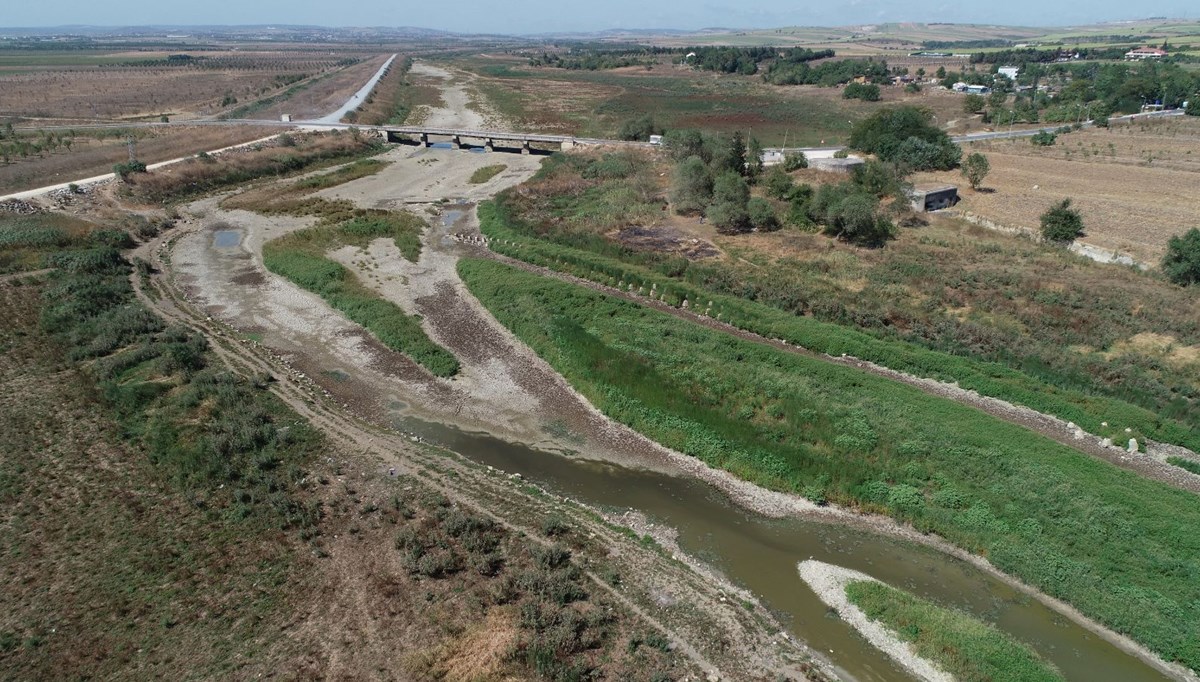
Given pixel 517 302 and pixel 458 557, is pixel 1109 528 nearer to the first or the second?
pixel 458 557

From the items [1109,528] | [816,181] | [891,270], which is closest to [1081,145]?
[816,181]

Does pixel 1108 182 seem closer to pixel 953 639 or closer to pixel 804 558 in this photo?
pixel 804 558

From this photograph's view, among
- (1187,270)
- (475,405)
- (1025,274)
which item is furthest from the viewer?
(1025,274)

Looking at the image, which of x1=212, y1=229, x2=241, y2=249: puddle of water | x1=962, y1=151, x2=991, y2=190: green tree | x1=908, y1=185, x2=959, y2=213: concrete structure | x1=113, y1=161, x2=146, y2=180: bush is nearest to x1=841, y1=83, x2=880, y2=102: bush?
x1=962, y1=151, x2=991, y2=190: green tree

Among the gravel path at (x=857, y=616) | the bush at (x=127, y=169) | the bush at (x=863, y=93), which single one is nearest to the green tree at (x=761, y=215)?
the gravel path at (x=857, y=616)

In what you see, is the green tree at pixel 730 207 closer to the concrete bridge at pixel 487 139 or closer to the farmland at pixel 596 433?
the farmland at pixel 596 433

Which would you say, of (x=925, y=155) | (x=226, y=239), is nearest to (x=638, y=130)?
(x=925, y=155)
